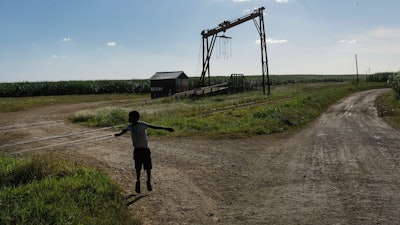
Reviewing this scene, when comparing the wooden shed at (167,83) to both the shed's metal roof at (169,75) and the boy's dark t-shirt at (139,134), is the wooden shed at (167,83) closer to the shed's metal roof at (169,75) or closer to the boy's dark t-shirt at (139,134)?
the shed's metal roof at (169,75)

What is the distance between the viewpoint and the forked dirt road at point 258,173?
6.22 meters

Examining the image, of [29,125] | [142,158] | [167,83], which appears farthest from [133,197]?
[167,83]

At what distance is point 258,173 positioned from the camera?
8961mm

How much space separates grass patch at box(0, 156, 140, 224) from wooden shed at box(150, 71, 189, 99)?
3021 cm

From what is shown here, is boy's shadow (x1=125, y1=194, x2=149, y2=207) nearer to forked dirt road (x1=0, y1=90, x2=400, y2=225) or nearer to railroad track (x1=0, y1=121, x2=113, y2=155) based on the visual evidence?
forked dirt road (x1=0, y1=90, x2=400, y2=225)

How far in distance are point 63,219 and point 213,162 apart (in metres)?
5.43

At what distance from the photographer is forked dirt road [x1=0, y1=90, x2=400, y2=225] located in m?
6.22

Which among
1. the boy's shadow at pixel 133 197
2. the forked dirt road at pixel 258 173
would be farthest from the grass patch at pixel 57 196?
the forked dirt road at pixel 258 173

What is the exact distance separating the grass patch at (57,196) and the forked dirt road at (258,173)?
0.52m

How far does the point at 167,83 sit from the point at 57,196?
32.8 meters

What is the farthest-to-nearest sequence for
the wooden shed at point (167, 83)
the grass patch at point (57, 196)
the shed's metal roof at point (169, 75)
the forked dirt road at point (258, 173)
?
the shed's metal roof at point (169, 75), the wooden shed at point (167, 83), the forked dirt road at point (258, 173), the grass patch at point (57, 196)

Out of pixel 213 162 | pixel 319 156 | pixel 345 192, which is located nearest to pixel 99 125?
pixel 213 162

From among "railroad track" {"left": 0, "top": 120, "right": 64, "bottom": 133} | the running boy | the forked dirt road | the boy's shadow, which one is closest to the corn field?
"railroad track" {"left": 0, "top": 120, "right": 64, "bottom": 133}

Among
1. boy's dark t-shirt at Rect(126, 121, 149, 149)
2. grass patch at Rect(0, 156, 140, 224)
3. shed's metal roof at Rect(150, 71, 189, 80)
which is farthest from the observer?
shed's metal roof at Rect(150, 71, 189, 80)
